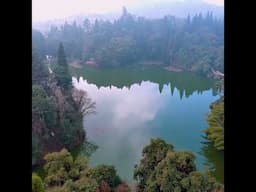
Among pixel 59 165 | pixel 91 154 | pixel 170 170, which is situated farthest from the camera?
pixel 91 154

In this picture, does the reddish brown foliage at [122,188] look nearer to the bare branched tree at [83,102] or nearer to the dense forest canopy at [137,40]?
the bare branched tree at [83,102]

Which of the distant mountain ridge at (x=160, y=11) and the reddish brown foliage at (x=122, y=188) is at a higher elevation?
the distant mountain ridge at (x=160, y=11)

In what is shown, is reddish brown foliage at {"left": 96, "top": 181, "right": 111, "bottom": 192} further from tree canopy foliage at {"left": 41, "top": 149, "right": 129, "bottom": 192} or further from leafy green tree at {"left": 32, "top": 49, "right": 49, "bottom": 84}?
leafy green tree at {"left": 32, "top": 49, "right": 49, "bottom": 84}

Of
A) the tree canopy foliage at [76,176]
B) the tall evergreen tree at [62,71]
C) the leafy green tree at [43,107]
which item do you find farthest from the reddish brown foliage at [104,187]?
the tall evergreen tree at [62,71]

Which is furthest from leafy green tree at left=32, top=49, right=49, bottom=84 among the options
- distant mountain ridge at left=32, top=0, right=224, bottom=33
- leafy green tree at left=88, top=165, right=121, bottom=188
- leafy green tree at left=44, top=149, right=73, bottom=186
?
leafy green tree at left=88, top=165, right=121, bottom=188
